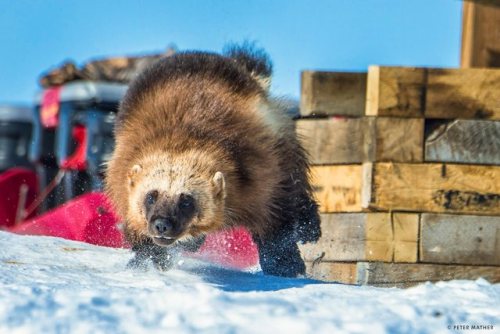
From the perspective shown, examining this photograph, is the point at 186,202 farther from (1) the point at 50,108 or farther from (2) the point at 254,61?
(1) the point at 50,108

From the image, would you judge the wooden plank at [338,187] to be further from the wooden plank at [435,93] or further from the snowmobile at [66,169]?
the snowmobile at [66,169]

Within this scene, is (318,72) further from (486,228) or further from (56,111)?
(56,111)

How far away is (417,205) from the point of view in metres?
5.65

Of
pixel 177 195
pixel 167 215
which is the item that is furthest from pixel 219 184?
pixel 167 215

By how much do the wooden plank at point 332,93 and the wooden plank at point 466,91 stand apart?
48cm

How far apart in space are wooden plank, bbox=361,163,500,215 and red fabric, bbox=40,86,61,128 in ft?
16.1

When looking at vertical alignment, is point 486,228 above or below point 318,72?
below

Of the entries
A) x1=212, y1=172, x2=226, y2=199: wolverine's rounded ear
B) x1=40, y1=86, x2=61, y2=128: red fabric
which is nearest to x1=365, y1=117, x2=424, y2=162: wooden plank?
x1=212, y1=172, x2=226, y2=199: wolverine's rounded ear

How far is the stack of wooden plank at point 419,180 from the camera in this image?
5.62 m

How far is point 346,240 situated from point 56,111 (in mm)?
4849

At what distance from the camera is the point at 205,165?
487 cm

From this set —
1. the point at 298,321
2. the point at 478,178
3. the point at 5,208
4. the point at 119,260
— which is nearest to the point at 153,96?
the point at 119,260

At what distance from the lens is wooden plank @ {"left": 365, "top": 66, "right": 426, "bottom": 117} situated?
5.73m

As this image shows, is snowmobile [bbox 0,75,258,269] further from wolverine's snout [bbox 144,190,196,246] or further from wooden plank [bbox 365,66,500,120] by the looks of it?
wolverine's snout [bbox 144,190,196,246]
